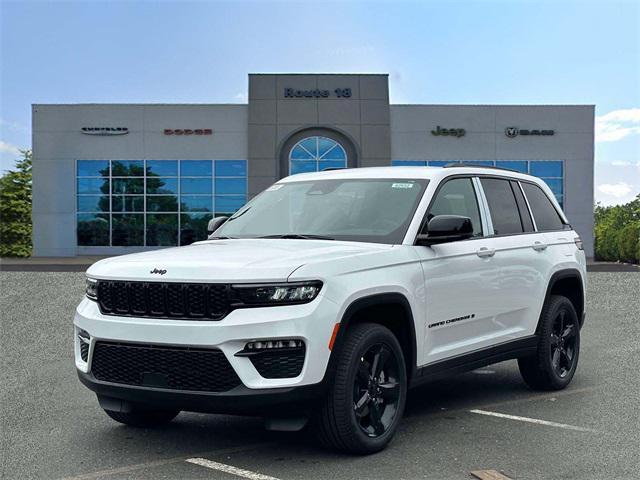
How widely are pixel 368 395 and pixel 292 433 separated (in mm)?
950

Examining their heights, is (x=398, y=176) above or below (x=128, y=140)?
below

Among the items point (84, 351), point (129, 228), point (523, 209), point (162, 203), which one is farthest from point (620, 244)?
point (84, 351)

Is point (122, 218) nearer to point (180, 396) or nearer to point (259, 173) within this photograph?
point (259, 173)

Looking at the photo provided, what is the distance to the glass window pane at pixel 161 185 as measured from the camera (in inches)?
1527

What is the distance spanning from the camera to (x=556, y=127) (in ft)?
128

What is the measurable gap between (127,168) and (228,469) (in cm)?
3506

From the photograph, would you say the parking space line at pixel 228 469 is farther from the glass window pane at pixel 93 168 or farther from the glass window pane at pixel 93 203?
the glass window pane at pixel 93 168

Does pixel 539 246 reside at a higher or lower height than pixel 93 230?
higher

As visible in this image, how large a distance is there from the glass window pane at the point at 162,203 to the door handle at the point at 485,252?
33160 millimetres

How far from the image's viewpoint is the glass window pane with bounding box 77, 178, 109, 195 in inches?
1535

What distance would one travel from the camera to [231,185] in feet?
128

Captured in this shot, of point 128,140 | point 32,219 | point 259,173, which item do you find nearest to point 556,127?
point 259,173

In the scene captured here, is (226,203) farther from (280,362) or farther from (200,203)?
(280,362)

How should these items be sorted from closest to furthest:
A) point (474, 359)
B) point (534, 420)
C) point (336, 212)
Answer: point (336, 212)
point (534, 420)
point (474, 359)
